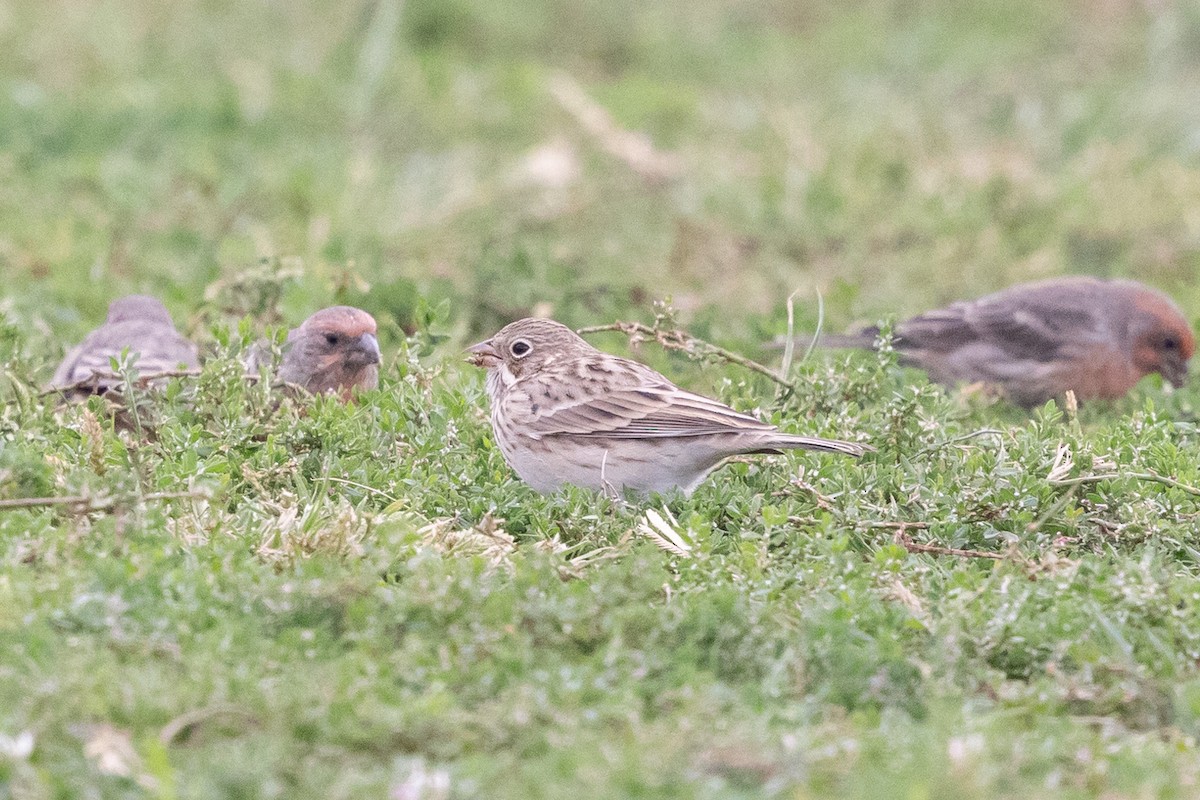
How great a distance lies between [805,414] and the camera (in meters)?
7.34

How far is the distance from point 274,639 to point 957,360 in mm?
5325

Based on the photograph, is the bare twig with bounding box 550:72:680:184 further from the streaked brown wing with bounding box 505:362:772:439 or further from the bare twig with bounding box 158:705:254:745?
the bare twig with bounding box 158:705:254:745

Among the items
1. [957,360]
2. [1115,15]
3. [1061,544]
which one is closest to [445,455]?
[1061,544]

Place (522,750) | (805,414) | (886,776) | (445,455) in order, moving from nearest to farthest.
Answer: (886,776), (522,750), (445,455), (805,414)

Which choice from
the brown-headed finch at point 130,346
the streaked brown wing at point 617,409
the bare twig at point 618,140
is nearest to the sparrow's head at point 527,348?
the streaked brown wing at point 617,409

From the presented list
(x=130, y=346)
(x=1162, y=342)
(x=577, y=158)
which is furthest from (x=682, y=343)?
(x=577, y=158)

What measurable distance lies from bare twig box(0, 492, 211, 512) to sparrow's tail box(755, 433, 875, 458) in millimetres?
2071

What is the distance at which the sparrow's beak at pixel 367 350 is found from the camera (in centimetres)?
766

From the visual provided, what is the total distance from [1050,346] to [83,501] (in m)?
5.75

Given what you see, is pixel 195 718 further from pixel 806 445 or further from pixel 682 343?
pixel 682 343

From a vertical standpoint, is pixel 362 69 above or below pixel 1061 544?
above

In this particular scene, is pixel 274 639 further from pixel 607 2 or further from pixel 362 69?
pixel 607 2

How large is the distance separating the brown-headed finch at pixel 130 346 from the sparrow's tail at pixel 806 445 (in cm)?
274

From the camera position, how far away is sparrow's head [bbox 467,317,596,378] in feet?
23.7
